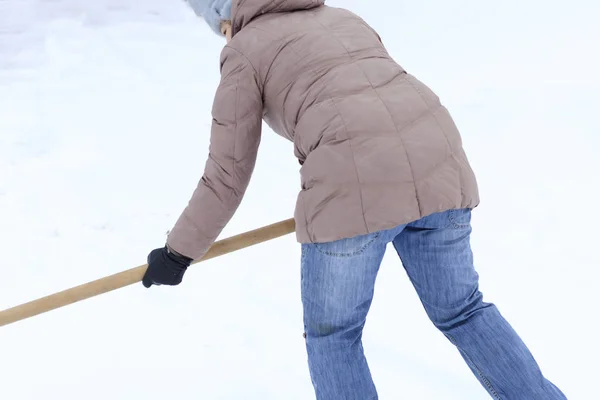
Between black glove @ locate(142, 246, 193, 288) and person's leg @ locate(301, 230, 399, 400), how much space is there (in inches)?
11.2

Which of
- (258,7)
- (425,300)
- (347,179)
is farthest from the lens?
(425,300)

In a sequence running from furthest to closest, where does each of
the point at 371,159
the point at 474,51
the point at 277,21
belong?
the point at 474,51, the point at 277,21, the point at 371,159

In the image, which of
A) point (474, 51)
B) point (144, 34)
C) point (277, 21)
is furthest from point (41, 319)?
point (474, 51)

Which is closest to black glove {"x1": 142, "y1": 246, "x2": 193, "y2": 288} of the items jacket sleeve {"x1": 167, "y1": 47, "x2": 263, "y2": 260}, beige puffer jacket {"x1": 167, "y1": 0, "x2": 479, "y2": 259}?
jacket sleeve {"x1": 167, "y1": 47, "x2": 263, "y2": 260}

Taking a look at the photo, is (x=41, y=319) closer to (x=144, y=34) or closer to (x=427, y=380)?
(x=427, y=380)

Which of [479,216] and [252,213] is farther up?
[479,216]

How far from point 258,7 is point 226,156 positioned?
0.89 feet

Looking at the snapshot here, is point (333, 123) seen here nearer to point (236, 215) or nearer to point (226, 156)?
point (226, 156)

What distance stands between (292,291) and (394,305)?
296mm

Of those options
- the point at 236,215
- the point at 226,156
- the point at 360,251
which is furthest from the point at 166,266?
the point at 236,215

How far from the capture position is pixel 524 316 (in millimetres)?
1994

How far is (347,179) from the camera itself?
117 cm

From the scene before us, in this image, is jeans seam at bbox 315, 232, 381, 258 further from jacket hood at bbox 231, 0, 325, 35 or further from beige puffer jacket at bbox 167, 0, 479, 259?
jacket hood at bbox 231, 0, 325, 35

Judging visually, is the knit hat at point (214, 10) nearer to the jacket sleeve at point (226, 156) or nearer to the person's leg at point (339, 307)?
the jacket sleeve at point (226, 156)
